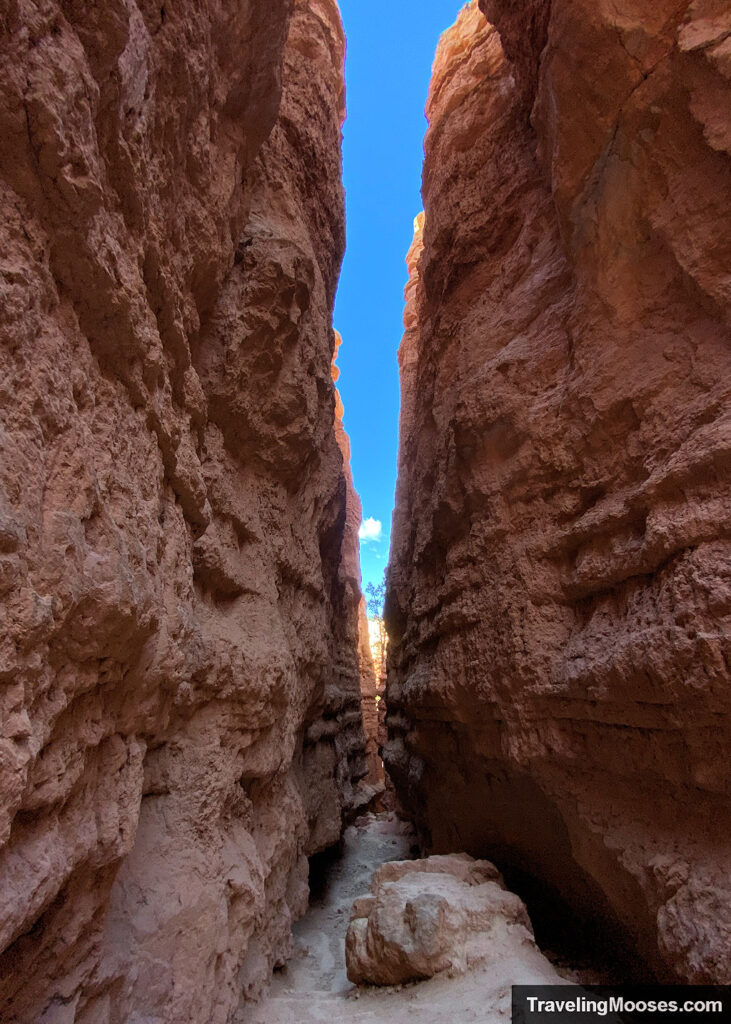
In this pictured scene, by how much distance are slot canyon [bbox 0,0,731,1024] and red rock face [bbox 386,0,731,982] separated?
0.11ft

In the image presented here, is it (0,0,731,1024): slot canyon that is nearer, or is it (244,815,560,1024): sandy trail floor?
(0,0,731,1024): slot canyon

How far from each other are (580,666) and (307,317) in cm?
521

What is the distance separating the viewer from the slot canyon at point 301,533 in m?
2.26

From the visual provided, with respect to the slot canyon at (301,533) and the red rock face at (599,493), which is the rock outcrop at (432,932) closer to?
the slot canyon at (301,533)

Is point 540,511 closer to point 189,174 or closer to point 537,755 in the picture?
point 537,755

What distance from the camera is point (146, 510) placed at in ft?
9.94

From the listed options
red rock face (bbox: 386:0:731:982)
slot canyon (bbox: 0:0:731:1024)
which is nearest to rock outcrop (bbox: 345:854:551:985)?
slot canyon (bbox: 0:0:731:1024)

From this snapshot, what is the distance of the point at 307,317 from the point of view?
22.5 ft

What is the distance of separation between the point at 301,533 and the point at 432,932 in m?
4.32

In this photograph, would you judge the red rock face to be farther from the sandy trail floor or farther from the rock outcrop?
the sandy trail floor

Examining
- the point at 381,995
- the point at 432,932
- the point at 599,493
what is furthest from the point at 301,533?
the point at 381,995

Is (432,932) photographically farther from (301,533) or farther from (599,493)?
(301,533)

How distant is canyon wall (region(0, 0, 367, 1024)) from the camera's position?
2.05 m

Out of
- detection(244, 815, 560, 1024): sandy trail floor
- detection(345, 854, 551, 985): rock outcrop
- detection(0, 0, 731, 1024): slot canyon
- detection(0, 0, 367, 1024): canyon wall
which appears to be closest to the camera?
detection(0, 0, 367, 1024): canyon wall
